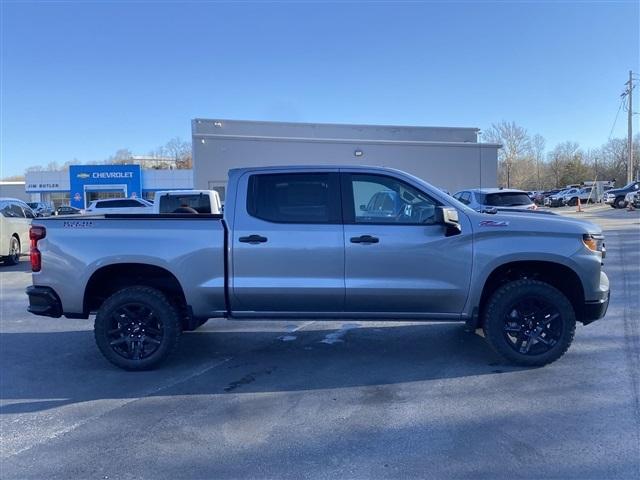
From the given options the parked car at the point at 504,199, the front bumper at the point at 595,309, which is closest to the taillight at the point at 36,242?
the front bumper at the point at 595,309

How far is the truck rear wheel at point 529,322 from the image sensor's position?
498cm

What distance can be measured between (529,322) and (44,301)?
484 centimetres

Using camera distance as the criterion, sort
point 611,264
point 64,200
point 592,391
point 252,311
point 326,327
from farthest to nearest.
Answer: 1. point 64,200
2. point 611,264
3. point 326,327
4. point 252,311
5. point 592,391

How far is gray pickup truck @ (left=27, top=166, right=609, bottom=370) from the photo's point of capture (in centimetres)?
498

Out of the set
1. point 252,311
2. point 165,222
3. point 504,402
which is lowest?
point 504,402

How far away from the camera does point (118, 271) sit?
5.38 meters

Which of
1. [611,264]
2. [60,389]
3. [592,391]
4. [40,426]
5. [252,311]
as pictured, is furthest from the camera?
[611,264]

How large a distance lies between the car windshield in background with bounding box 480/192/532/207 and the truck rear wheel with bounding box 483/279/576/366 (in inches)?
335

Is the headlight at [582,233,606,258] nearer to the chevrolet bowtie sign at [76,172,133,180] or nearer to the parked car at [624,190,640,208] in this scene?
the parked car at [624,190,640,208]

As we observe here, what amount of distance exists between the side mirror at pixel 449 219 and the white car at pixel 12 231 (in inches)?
495

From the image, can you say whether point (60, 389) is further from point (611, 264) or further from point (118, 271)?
point (611, 264)

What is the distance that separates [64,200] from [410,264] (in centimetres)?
6965

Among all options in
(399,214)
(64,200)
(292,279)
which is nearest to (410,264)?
(399,214)

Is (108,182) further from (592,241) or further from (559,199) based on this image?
(592,241)
